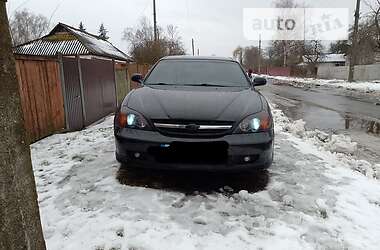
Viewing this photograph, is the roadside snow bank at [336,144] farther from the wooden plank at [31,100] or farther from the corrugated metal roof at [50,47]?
the corrugated metal roof at [50,47]

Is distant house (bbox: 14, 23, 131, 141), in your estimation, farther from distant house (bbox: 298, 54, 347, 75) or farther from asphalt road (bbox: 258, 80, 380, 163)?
distant house (bbox: 298, 54, 347, 75)

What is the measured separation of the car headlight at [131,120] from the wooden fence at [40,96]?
271 cm

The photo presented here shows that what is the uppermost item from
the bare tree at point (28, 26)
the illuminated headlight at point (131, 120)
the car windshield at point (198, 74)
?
the bare tree at point (28, 26)

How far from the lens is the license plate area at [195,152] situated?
3455 millimetres

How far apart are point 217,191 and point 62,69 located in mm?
4774

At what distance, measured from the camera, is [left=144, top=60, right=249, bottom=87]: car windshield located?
483 cm

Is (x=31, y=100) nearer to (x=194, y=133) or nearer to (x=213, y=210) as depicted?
(x=194, y=133)

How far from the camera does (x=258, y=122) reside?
3.64 m

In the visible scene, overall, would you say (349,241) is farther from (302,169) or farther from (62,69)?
(62,69)

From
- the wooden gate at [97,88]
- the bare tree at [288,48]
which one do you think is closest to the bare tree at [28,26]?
the bare tree at [288,48]

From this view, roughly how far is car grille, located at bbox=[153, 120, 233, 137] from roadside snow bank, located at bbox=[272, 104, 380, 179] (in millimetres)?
2435

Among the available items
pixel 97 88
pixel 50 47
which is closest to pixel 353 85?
pixel 50 47

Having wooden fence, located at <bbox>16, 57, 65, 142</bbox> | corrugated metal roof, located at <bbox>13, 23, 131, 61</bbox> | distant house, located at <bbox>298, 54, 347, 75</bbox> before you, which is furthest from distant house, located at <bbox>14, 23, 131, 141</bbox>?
distant house, located at <bbox>298, 54, 347, 75</bbox>

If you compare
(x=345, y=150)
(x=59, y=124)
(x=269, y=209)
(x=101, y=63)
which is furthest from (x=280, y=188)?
(x=101, y=63)
